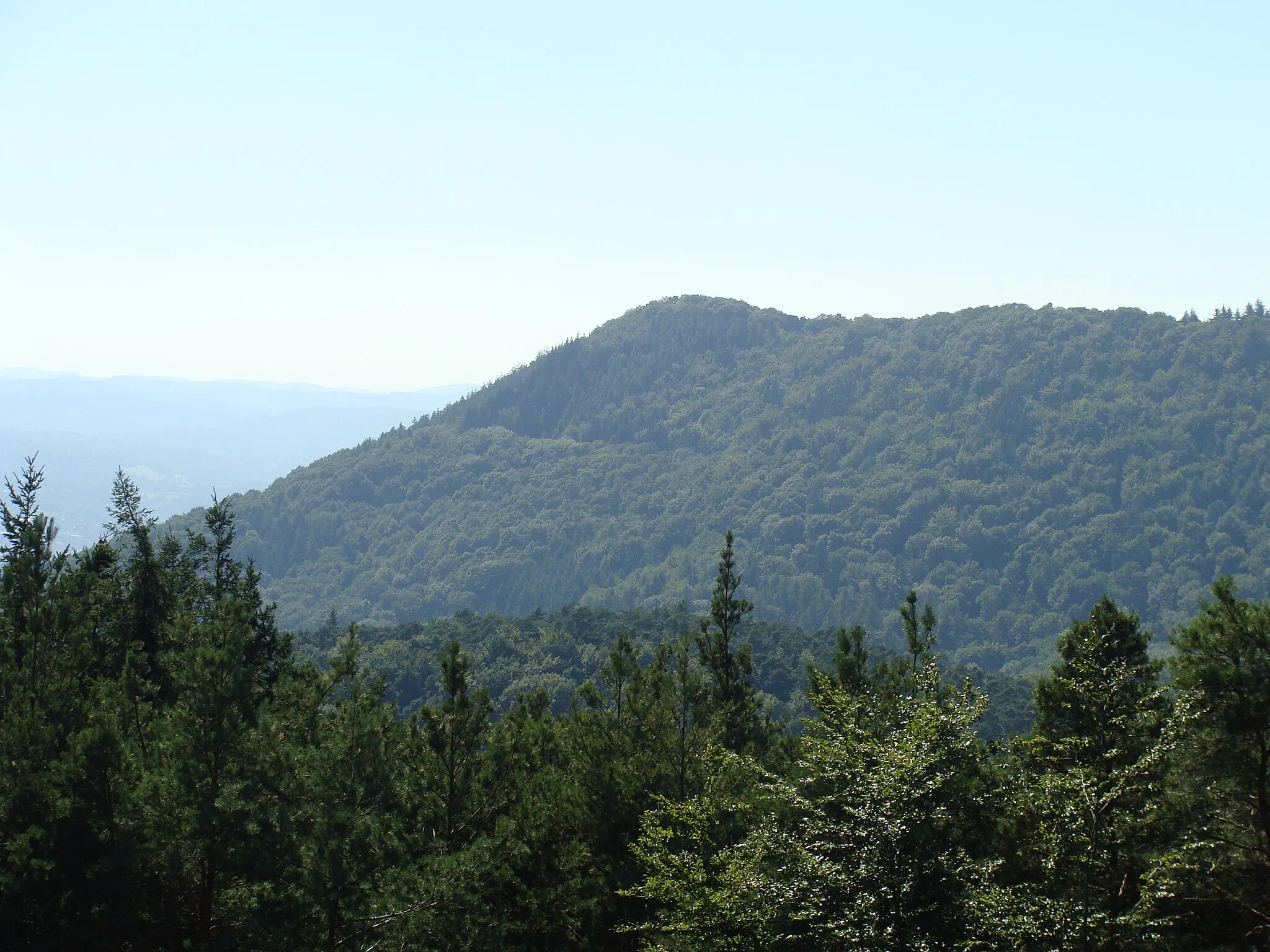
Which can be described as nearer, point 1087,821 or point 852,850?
point 1087,821

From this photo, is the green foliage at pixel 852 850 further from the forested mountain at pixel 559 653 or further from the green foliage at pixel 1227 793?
the forested mountain at pixel 559 653

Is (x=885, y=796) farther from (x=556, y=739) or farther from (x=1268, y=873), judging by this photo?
(x=556, y=739)

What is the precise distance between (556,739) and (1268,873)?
1462 cm

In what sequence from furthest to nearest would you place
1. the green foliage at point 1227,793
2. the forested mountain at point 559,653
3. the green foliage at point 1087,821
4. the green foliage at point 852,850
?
the forested mountain at point 559,653 < the green foliage at point 1227,793 < the green foliage at point 852,850 < the green foliage at point 1087,821

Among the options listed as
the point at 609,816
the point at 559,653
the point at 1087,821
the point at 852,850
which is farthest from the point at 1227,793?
the point at 559,653

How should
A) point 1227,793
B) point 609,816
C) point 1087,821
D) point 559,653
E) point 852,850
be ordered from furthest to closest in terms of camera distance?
point 559,653 → point 609,816 → point 1227,793 → point 852,850 → point 1087,821

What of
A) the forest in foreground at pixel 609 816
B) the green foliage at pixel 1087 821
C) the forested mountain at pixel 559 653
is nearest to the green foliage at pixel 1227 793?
the forest in foreground at pixel 609 816

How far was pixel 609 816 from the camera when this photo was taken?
2028 cm

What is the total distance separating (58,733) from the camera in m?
17.6

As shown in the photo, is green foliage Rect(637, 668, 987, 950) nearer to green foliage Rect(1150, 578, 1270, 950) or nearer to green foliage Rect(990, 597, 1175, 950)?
green foliage Rect(990, 597, 1175, 950)

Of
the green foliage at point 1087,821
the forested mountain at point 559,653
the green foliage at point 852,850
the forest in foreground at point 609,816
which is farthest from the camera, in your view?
the forested mountain at point 559,653

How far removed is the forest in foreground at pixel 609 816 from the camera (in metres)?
14.2

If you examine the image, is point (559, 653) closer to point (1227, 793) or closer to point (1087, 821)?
point (1227, 793)

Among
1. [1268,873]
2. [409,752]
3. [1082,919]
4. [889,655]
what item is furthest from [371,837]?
[889,655]
